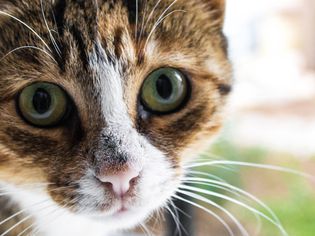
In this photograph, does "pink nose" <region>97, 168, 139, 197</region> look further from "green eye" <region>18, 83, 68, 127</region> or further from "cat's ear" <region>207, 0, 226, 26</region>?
"cat's ear" <region>207, 0, 226, 26</region>

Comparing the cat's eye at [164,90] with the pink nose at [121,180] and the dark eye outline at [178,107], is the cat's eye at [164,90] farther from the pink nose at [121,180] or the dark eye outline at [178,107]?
the pink nose at [121,180]

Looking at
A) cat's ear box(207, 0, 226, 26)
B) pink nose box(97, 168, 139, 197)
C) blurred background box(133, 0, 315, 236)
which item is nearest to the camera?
pink nose box(97, 168, 139, 197)

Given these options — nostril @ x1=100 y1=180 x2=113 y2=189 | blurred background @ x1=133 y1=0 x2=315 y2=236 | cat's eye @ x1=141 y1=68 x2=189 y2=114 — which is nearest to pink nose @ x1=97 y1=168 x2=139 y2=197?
nostril @ x1=100 y1=180 x2=113 y2=189

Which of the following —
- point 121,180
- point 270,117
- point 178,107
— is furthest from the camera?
point 270,117

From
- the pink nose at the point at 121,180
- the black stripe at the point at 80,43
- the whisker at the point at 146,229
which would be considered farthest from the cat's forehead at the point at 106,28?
the whisker at the point at 146,229

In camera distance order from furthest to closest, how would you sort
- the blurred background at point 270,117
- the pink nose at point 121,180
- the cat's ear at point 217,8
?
the blurred background at point 270,117
the cat's ear at point 217,8
the pink nose at point 121,180

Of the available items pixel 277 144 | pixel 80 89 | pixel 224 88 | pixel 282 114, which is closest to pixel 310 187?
pixel 277 144

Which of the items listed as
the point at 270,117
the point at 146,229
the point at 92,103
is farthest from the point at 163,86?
the point at 270,117

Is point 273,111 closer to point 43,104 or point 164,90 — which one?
point 164,90
